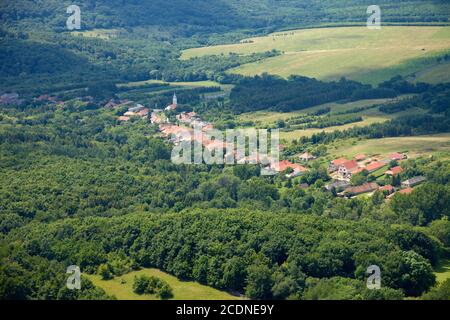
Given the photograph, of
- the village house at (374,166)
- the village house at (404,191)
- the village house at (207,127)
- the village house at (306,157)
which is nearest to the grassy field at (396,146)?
the village house at (306,157)

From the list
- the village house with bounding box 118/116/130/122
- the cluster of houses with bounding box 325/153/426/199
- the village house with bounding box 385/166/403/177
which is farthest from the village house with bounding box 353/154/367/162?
the village house with bounding box 118/116/130/122

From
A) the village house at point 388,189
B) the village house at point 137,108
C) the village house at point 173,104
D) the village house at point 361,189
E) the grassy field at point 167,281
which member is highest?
the village house at point 173,104

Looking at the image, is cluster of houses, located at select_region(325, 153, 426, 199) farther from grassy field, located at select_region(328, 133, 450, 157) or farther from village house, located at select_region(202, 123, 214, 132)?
village house, located at select_region(202, 123, 214, 132)

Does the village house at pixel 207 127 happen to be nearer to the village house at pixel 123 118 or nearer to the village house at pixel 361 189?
the village house at pixel 123 118

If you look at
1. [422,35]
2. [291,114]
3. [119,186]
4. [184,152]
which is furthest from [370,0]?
[119,186]

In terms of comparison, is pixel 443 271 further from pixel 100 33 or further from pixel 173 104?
pixel 100 33

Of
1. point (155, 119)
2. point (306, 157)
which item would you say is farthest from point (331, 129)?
point (155, 119)
